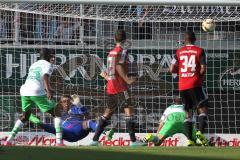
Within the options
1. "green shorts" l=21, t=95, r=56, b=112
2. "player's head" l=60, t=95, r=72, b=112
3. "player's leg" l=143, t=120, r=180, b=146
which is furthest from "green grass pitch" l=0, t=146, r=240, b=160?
"player's head" l=60, t=95, r=72, b=112

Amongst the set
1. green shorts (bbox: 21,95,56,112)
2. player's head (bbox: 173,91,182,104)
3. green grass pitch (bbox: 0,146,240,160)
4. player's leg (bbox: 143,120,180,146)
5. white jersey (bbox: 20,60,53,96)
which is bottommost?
green grass pitch (bbox: 0,146,240,160)

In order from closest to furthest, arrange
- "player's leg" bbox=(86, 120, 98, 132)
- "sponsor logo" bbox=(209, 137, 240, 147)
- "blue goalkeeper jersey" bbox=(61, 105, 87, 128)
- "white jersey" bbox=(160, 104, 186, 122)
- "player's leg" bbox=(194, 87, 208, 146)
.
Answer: "player's leg" bbox=(194, 87, 208, 146) → "white jersey" bbox=(160, 104, 186, 122) → "player's leg" bbox=(86, 120, 98, 132) → "blue goalkeeper jersey" bbox=(61, 105, 87, 128) → "sponsor logo" bbox=(209, 137, 240, 147)

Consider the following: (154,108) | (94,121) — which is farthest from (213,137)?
(94,121)

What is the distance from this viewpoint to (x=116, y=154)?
9.58 meters

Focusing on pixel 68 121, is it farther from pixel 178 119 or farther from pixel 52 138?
pixel 178 119

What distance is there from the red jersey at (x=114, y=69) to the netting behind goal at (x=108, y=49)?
259 centimetres

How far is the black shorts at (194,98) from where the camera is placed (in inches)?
510

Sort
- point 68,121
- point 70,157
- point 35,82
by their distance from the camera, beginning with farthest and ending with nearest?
point 68,121
point 35,82
point 70,157

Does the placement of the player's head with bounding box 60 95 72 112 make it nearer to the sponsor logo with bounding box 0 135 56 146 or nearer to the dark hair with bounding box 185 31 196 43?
the sponsor logo with bounding box 0 135 56 146

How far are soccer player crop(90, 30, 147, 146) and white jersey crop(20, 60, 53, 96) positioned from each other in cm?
122

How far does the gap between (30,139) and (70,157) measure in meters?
7.44

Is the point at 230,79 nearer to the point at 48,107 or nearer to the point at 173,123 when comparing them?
the point at 173,123

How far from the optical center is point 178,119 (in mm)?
15055

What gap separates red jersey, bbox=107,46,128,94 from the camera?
13398 millimetres
